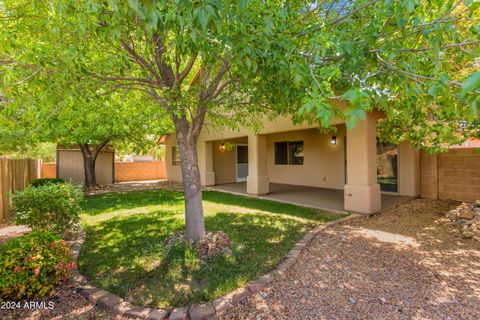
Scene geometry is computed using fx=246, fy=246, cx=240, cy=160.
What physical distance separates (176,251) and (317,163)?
341 inches

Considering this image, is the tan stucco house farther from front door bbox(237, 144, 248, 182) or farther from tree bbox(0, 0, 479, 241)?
tree bbox(0, 0, 479, 241)

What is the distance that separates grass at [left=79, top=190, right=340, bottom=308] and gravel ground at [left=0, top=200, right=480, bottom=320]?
1.27ft

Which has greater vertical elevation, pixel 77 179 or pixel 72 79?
pixel 72 79


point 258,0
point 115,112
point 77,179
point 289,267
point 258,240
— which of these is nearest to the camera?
point 258,0

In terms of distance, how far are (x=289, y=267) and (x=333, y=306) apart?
35.0 inches

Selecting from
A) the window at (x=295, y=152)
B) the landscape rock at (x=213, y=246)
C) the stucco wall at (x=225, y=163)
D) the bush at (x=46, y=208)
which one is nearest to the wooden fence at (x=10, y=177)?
the bush at (x=46, y=208)

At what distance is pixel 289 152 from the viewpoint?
496 inches

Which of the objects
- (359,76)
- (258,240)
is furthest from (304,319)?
(359,76)

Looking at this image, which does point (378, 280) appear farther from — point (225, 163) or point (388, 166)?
point (225, 163)

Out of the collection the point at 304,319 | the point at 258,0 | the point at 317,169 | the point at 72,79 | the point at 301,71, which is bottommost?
the point at 304,319

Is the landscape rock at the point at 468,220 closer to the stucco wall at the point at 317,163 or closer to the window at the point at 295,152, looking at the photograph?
the stucco wall at the point at 317,163

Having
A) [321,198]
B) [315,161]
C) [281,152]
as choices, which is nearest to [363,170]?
[321,198]

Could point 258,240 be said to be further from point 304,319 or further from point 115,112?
point 115,112

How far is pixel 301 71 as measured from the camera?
223cm
